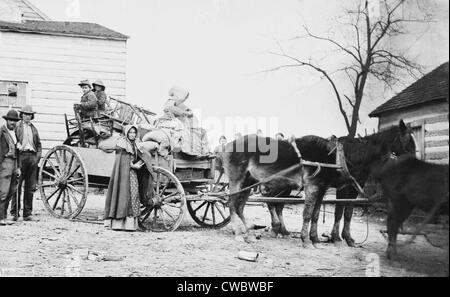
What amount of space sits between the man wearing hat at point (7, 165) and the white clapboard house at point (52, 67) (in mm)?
3040

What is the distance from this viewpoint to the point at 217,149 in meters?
6.44

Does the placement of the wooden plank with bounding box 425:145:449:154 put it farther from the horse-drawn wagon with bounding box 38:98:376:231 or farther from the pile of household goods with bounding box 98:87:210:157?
the pile of household goods with bounding box 98:87:210:157

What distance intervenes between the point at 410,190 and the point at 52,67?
855cm

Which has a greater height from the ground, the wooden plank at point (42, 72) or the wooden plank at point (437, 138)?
the wooden plank at point (42, 72)

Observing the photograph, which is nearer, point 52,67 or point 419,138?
point 419,138

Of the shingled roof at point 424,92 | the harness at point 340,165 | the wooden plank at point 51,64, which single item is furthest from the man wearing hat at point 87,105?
the shingled roof at point 424,92

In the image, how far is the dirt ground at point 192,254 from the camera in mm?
3324

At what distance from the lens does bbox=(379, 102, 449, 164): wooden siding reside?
3.02 meters

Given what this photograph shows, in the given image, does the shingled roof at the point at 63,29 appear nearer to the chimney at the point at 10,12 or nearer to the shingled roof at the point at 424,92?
the chimney at the point at 10,12

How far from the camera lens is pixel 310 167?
5.19 m

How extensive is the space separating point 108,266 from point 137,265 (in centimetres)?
28

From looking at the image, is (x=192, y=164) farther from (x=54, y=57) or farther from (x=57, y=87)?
(x=54, y=57)

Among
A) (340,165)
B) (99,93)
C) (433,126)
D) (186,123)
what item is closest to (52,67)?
(99,93)

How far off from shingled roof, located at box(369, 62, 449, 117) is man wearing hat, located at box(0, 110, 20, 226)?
16.8 feet
